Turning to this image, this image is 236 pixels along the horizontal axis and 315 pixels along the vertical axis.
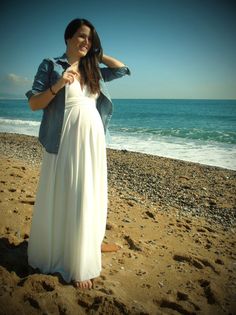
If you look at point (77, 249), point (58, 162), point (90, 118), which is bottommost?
point (77, 249)

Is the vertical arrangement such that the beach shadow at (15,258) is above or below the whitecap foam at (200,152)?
below

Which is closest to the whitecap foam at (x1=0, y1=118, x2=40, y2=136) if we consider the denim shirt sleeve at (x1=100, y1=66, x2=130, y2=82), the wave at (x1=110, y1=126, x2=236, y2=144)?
the wave at (x1=110, y1=126, x2=236, y2=144)

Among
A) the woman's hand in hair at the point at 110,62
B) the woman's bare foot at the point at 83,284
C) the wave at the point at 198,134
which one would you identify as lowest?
the woman's bare foot at the point at 83,284

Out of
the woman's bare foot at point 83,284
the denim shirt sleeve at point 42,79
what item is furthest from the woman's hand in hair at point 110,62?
the woman's bare foot at point 83,284

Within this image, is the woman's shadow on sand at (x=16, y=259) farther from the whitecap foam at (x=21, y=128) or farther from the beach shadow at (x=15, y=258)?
the whitecap foam at (x=21, y=128)

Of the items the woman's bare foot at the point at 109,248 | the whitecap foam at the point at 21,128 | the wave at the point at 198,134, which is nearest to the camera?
the woman's bare foot at the point at 109,248

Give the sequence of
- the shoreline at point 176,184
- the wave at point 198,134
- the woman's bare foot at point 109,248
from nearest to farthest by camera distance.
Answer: the woman's bare foot at point 109,248
the shoreline at point 176,184
the wave at point 198,134

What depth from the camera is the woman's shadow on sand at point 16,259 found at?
263 centimetres

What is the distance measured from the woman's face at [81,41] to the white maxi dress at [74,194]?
10.9 inches

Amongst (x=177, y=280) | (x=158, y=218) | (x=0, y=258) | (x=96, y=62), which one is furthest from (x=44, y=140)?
(x=158, y=218)

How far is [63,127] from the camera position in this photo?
7.65ft

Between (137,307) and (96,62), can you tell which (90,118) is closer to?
(96,62)

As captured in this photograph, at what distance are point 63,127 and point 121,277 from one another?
1628 millimetres

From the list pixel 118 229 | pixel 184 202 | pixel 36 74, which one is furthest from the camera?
pixel 184 202
